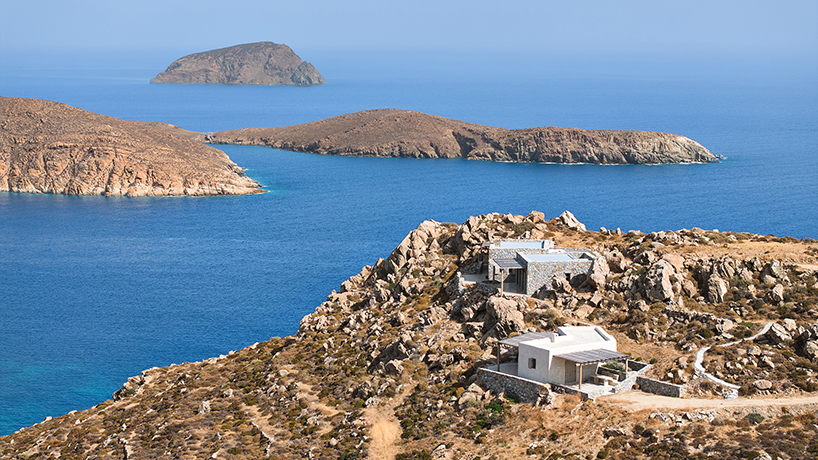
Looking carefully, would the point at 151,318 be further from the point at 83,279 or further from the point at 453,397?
the point at 453,397

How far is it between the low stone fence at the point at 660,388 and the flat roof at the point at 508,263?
12804 mm

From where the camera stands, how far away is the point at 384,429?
4366cm

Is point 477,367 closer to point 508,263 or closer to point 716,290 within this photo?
point 508,263

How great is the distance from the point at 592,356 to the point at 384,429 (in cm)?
1103

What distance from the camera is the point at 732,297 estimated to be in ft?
155

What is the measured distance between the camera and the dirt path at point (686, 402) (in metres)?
37.8

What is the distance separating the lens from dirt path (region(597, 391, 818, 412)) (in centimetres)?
3781

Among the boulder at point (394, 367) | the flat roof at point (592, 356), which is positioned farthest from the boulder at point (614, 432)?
the boulder at point (394, 367)

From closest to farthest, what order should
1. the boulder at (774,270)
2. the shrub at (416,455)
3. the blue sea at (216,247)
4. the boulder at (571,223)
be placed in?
the shrub at (416,455)
the boulder at (774,270)
the boulder at (571,223)
the blue sea at (216,247)

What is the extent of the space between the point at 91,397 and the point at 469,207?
3924 inches

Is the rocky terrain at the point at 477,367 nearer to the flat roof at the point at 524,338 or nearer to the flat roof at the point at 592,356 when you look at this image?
the flat roof at the point at 524,338

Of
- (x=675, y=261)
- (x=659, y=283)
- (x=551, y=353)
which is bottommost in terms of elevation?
(x=551, y=353)

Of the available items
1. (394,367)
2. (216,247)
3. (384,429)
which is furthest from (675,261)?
(216,247)

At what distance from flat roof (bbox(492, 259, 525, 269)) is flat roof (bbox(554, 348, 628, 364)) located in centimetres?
1059
